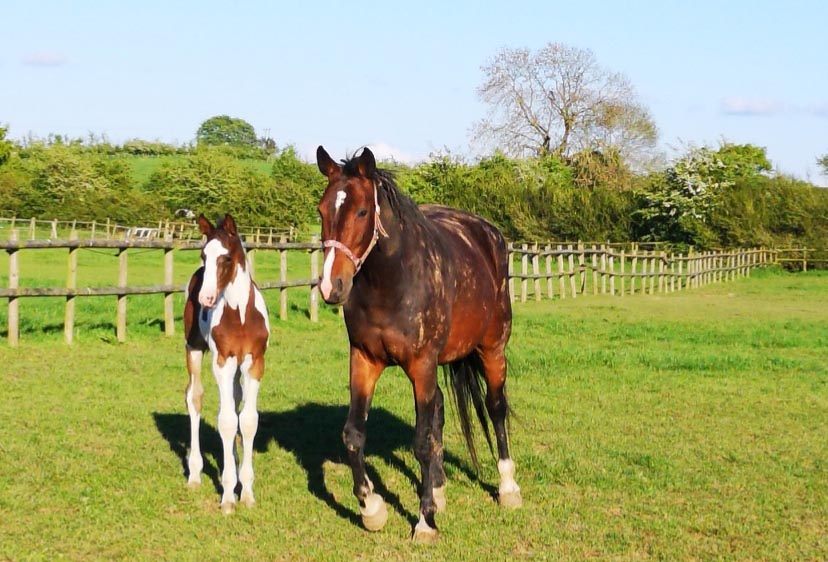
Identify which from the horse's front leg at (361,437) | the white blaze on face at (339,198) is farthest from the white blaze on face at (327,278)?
the horse's front leg at (361,437)

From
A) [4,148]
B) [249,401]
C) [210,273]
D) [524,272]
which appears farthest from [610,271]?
[4,148]

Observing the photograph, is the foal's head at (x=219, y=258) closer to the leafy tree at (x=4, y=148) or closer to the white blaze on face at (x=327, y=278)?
the white blaze on face at (x=327, y=278)

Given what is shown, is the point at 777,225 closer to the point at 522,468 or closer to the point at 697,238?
the point at 697,238

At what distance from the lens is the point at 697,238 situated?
151 feet

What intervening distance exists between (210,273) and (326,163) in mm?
1244

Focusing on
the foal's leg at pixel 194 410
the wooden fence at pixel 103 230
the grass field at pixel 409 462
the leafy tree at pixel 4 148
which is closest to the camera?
the grass field at pixel 409 462

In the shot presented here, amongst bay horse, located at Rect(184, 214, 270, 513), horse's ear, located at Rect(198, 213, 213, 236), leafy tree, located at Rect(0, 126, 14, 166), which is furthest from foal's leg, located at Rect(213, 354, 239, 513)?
leafy tree, located at Rect(0, 126, 14, 166)

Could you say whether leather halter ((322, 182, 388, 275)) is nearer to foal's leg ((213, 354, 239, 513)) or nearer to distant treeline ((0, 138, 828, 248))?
foal's leg ((213, 354, 239, 513))

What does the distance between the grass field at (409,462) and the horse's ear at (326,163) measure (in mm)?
2042

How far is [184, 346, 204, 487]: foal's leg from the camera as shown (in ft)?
20.9

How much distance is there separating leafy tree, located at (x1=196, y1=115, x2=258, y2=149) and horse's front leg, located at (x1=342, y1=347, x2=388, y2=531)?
14337 centimetres

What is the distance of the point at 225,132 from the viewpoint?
Result: 148 m

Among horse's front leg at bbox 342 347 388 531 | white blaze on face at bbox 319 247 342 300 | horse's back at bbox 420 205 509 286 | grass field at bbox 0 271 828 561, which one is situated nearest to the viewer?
white blaze on face at bbox 319 247 342 300

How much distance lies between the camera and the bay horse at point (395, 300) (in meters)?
5.07
